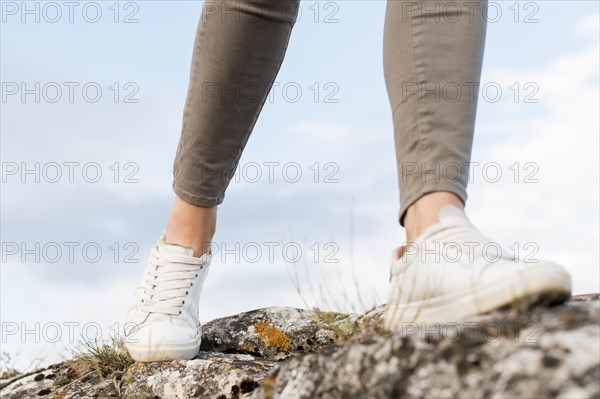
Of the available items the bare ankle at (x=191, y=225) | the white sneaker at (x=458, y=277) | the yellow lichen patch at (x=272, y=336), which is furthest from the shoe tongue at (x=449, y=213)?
the yellow lichen patch at (x=272, y=336)

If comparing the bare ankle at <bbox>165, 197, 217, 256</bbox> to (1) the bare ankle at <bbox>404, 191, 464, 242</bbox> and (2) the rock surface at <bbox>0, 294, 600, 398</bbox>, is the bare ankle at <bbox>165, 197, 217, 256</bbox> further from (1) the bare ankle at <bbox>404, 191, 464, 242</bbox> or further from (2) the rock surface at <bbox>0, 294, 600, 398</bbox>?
(1) the bare ankle at <bbox>404, 191, 464, 242</bbox>

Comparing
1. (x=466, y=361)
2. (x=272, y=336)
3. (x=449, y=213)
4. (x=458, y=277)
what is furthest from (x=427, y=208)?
(x=272, y=336)

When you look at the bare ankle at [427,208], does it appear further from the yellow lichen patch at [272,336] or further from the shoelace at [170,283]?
the yellow lichen patch at [272,336]

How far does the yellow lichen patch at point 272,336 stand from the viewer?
321 cm

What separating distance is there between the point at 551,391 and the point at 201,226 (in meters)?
1.82

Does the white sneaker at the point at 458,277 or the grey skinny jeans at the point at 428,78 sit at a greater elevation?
the grey skinny jeans at the point at 428,78

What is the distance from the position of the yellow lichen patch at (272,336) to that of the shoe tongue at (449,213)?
1.53 m

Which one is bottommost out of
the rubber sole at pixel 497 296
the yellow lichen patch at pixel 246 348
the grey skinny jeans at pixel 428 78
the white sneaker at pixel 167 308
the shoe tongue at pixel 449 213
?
the yellow lichen patch at pixel 246 348

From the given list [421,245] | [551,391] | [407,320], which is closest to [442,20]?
[421,245]

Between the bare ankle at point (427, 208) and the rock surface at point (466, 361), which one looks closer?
the rock surface at point (466, 361)

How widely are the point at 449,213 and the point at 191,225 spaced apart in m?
1.29

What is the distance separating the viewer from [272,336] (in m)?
3.24

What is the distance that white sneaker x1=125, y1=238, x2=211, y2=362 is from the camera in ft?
9.25

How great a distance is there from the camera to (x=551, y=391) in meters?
1.27
